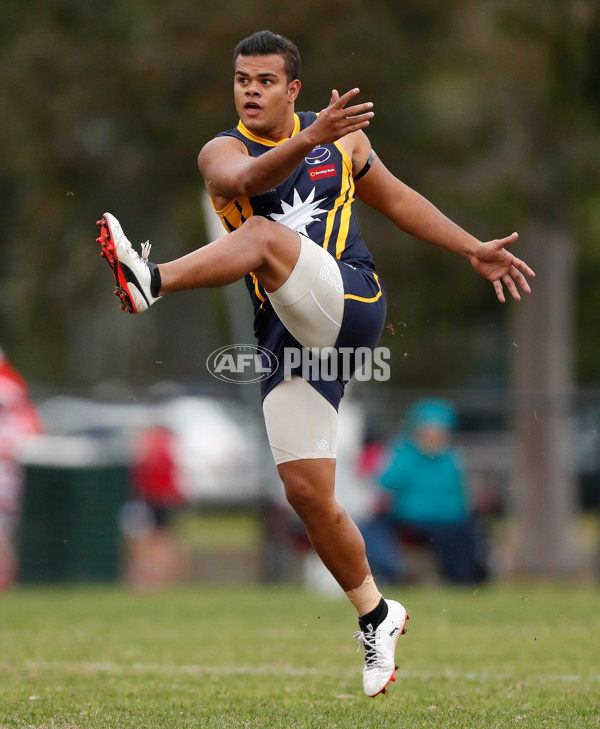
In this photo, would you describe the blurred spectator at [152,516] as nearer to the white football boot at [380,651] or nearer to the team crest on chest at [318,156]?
the white football boot at [380,651]

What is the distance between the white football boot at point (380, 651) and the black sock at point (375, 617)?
0.01 m

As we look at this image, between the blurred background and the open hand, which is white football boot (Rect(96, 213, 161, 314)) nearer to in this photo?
the open hand

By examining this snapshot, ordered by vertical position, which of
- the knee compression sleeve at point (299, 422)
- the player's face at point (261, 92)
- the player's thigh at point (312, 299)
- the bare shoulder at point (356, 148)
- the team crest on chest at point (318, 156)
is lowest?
the knee compression sleeve at point (299, 422)

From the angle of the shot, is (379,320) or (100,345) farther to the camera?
(100,345)

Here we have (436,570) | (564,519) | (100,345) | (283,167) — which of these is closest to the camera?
(283,167)

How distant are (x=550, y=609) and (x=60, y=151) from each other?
7634 mm

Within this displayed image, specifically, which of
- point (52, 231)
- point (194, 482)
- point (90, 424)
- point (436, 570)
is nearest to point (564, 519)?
point (436, 570)

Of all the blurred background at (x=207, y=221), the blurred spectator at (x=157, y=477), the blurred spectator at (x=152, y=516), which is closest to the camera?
the blurred background at (x=207, y=221)

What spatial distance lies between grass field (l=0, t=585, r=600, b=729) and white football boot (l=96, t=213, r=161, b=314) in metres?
1.64

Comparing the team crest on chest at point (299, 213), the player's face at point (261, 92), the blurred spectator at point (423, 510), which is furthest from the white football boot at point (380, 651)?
the blurred spectator at point (423, 510)

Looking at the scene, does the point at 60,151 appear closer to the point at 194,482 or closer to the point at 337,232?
the point at 194,482

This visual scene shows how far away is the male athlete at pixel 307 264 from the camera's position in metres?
4.95

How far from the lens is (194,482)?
17.3 m

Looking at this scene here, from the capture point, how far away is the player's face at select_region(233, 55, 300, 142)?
205 inches
